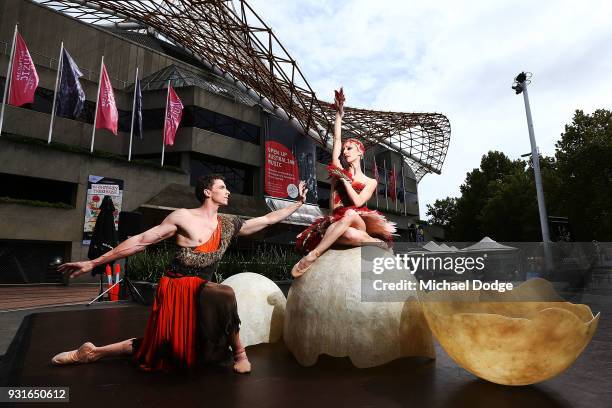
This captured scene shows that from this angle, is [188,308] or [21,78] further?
[21,78]

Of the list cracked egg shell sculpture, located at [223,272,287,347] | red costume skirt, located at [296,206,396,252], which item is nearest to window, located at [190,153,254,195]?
cracked egg shell sculpture, located at [223,272,287,347]

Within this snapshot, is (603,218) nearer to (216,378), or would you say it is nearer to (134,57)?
(216,378)

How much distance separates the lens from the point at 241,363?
2.99m

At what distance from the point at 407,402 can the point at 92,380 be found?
2.34m

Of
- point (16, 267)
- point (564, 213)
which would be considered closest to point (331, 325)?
point (16, 267)

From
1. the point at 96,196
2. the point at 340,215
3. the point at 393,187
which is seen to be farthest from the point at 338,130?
the point at 393,187

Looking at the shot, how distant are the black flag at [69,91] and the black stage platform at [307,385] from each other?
2184cm

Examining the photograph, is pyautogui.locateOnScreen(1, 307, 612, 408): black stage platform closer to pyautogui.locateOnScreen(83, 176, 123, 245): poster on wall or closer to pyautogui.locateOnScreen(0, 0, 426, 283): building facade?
pyautogui.locateOnScreen(0, 0, 426, 283): building facade

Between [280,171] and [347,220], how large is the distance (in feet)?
84.7

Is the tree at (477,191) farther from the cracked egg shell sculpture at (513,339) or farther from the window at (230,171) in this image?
the cracked egg shell sculpture at (513,339)

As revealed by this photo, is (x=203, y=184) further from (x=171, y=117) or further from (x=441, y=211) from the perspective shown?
(x=441, y=211)

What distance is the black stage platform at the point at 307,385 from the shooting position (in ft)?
7.72

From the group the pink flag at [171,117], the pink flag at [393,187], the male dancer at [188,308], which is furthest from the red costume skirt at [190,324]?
the pink flag at [393,187]

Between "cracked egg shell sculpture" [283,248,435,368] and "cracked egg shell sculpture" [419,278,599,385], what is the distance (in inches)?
11.6
